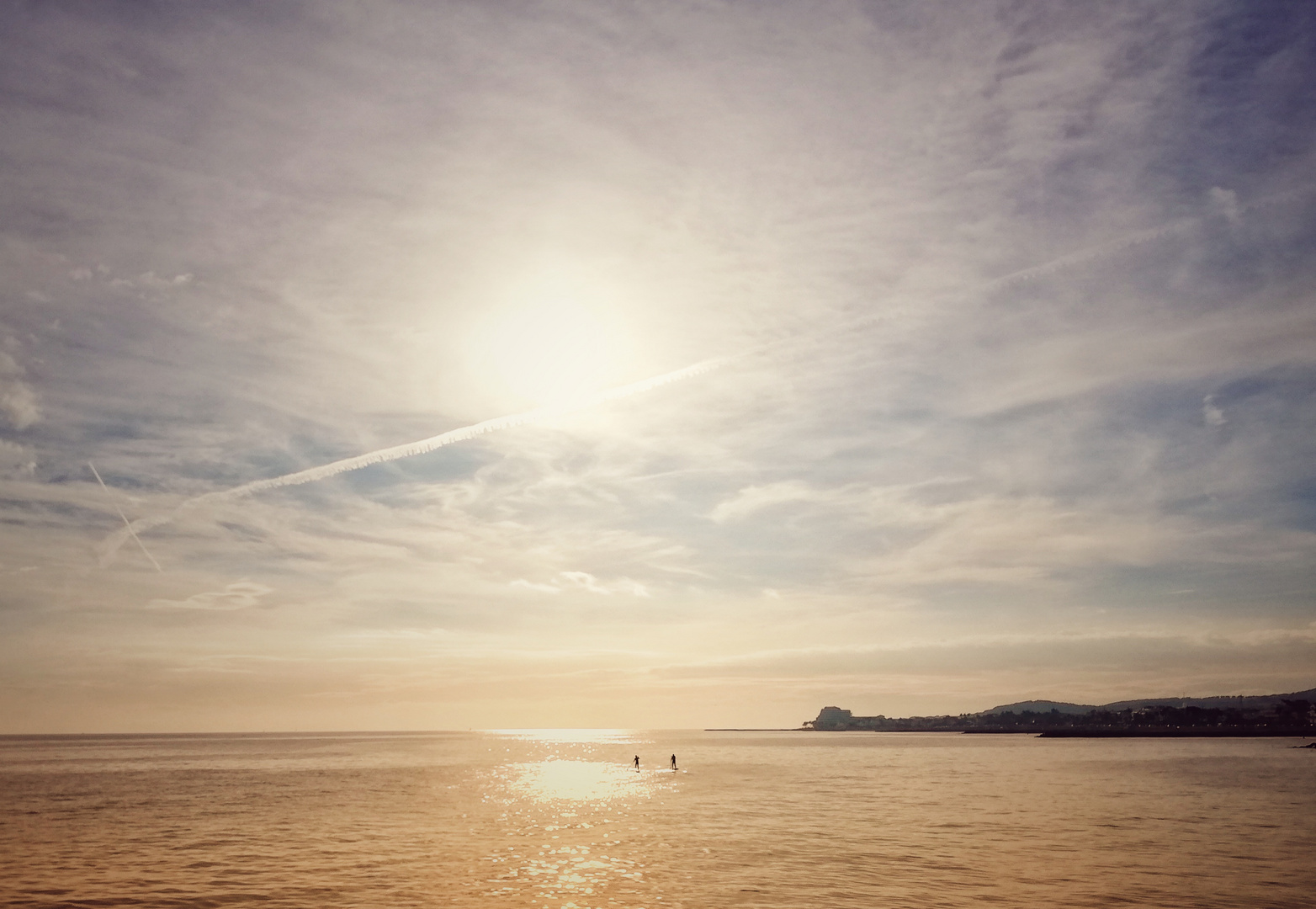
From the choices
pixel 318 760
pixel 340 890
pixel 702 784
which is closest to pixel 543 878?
pixel 340 890

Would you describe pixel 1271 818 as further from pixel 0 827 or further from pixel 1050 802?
pixel 0 827

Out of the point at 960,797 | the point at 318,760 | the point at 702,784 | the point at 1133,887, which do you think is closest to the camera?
the point at 1133,887

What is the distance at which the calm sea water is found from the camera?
33.9 meters

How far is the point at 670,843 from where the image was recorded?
46375 mm

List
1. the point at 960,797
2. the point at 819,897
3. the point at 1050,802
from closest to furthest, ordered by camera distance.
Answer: the point at 819,897 < the point at 1050,802 < the point at 960,797

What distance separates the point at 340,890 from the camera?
3409 cm

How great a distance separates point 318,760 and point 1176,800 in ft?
490

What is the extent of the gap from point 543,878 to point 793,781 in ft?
208

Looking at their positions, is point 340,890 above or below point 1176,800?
above

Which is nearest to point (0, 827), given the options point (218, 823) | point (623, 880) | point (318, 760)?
point (218, 823)

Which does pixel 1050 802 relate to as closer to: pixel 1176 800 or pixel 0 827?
pixel 1176 800

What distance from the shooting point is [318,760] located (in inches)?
6314

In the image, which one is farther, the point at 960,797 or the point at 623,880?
the point at 960,797

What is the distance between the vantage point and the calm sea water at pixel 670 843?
33.9m
